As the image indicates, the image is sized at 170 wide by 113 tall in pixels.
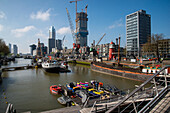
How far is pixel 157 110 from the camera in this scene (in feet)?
18.5

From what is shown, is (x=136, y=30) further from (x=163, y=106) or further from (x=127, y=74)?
(x=163, y=106)

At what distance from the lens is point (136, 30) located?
111312 millimetres

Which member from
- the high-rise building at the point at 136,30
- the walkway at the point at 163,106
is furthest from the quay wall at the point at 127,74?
the high-rise building at the point at 136,30

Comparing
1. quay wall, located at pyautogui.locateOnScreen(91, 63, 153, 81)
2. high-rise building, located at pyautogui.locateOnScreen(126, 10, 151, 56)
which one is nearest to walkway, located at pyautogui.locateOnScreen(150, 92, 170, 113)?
Answer: quay wall, located at pyautogui.locateOnScreen(91, 63, 153, 81)

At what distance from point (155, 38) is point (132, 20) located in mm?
69303

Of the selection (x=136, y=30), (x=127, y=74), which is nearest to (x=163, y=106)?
(x=127, y=74)

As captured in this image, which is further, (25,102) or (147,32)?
(147,32)

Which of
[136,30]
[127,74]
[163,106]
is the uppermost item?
[136,30]

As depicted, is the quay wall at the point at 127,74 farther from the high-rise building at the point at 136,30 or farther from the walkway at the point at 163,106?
the high-rise building at the point at 136,30

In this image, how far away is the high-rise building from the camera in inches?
4336

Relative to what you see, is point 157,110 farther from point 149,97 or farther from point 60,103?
point 60,103

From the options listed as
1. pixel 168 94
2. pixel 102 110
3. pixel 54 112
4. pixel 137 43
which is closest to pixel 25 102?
pixel 54 112

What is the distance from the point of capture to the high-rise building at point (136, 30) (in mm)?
110131

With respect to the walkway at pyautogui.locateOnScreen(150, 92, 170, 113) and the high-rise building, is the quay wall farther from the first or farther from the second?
the high-rise building
